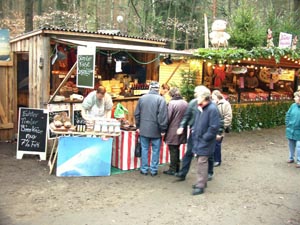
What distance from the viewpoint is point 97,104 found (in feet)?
23.5

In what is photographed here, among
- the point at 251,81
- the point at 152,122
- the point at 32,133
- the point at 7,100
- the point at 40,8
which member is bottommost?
the point at 32,133

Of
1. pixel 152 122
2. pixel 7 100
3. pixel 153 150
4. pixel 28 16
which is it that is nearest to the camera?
pixel 152 122

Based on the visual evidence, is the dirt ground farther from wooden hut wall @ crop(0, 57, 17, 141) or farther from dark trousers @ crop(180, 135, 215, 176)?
wooden hut wall @ crop(0, 57, 17, 141)

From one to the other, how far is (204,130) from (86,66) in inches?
108

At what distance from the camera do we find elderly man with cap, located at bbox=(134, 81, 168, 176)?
6652 mm

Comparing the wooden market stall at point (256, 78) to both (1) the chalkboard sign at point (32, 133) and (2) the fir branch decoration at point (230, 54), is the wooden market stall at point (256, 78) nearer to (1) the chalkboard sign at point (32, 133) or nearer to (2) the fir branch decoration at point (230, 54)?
(2) the fir branch decoration at point (230, 54)

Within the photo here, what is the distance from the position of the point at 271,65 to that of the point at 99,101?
328 inches

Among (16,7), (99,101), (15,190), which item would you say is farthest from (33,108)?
(16,7)

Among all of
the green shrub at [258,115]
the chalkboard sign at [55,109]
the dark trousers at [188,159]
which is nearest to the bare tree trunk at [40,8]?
the green shrub at [258,115]

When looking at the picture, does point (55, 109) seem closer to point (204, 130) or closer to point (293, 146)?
point (204, 130)

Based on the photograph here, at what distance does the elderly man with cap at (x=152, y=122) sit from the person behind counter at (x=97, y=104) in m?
0.78

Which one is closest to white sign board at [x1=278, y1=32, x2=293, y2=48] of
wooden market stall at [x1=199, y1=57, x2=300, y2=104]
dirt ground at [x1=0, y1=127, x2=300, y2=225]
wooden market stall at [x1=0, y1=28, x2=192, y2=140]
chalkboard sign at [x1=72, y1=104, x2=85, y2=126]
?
wooden market stall at [x1=199, y1=57, x2=300, y2=104]

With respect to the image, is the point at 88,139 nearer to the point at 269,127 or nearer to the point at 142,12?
the point at 269,127

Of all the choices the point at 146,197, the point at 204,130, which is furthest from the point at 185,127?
the point at 146,197
